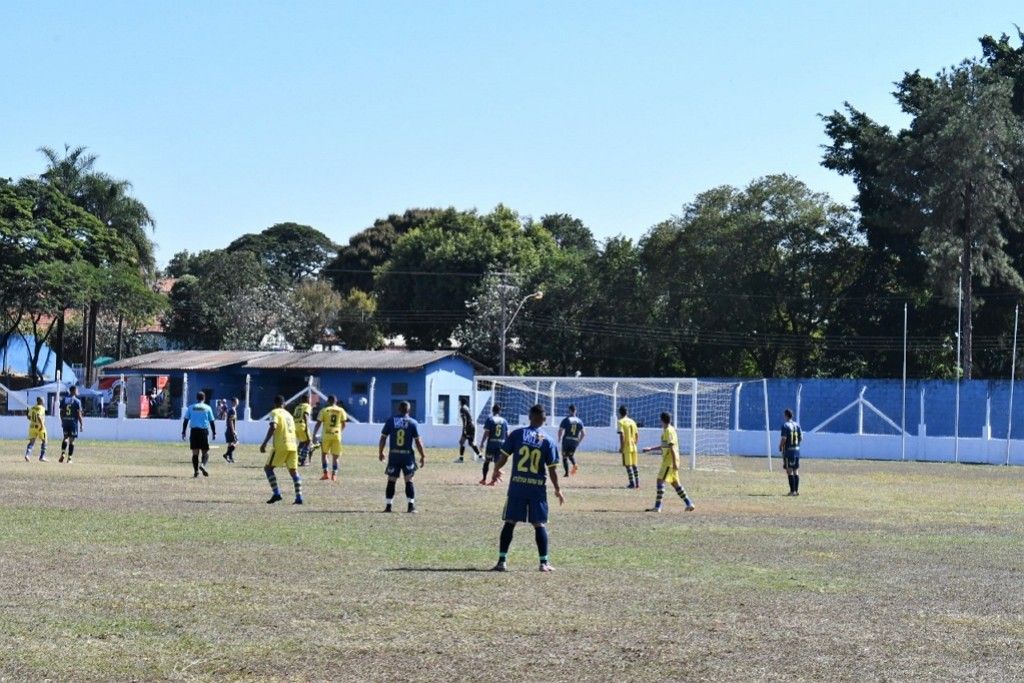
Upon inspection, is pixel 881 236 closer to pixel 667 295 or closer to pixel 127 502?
pixel 667 295

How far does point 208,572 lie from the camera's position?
1480 centimetres

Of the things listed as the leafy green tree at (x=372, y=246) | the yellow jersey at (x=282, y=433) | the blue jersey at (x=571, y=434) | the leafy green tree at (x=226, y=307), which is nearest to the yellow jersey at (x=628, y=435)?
the blue jersey at (x=571, y=434)

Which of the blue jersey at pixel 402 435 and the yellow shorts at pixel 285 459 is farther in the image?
the yellow shorts at pixel 285 459

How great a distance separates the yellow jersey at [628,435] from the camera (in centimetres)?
3103

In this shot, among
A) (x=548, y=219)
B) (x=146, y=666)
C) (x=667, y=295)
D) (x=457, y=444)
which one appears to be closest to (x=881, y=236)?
(x=667, y=295)

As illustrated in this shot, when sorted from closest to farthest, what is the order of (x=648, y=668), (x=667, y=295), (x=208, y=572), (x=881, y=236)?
(x=648, y=668) → (x=208, y=572) → (x=881, y=236) → (x=667, y=295)

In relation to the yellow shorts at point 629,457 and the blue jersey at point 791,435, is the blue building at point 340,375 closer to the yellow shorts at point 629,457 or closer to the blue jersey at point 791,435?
the yellow shorts at point 629,457

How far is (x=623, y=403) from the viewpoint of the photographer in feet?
187

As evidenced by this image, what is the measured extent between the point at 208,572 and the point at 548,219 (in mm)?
96527

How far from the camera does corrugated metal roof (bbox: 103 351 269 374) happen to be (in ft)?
237

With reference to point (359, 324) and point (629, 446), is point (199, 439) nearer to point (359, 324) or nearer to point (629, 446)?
point (629, 446)

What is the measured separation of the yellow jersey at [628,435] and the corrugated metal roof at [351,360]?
3800 cm

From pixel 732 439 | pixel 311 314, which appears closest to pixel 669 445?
pixel 732 439

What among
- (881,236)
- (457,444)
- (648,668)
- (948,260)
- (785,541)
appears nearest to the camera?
(648,668)
